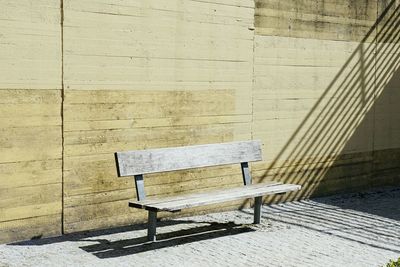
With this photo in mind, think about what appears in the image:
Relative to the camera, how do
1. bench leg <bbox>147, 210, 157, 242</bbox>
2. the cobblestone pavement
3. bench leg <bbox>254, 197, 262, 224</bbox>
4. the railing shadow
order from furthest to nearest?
bench leg <bbox>254, 197, 262, 224</bbox> → the railing shadow → bench leg <bbox>147, 210, 157, 242</bbox> → the cobblestone pavement

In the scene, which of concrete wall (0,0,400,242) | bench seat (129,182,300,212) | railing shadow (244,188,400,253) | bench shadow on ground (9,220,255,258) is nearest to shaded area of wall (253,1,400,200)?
concrete wall (0,0,400,242)

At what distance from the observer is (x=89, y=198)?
6.98m

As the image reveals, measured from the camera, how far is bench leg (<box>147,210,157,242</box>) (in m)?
6.54

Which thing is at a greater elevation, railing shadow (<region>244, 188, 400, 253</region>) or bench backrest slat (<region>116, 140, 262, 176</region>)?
bench backrest slat (<region>116, 140, 262, 176</region>)

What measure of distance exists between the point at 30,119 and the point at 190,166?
177cm

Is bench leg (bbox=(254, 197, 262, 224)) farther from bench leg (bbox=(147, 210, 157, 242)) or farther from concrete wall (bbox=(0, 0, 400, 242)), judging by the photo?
bench leg (bbox=(147, 210, 157, 242))

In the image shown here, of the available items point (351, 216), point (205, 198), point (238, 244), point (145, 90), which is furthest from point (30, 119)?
point (351, 216)

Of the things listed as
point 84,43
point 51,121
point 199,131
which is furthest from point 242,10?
point 51,121

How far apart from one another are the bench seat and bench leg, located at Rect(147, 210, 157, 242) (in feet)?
0.47

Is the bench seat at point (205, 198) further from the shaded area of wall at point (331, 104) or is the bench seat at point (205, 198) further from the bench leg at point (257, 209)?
the shaded area of wall at point (331, 104)

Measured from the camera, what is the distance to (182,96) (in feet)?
25.1

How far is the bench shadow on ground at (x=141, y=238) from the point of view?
639 cm

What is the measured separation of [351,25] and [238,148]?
3.02 metres

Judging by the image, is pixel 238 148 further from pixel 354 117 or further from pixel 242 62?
pixel 354 117
